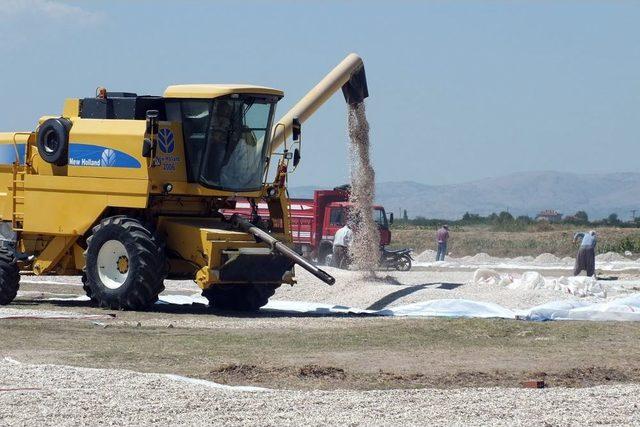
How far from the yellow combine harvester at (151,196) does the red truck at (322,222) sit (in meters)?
17.9

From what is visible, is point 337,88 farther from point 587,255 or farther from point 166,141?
point 587,255

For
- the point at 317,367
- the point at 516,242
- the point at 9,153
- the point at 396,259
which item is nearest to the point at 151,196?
the point at 9,153

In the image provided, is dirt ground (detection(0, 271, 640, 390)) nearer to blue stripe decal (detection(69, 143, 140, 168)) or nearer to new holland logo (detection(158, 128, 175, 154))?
blue stripe decal (detection(69, 143, 140, 168))

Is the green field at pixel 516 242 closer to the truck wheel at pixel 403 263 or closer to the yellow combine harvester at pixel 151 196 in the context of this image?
the truck wheel at pixel 403 263

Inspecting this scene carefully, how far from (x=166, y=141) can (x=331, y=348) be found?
699 cm

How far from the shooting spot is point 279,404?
37.6 ft

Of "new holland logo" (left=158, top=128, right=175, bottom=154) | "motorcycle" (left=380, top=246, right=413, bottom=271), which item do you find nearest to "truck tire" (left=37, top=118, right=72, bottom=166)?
"new holland logo" (left=158, top=128, right=175, bottom=154)

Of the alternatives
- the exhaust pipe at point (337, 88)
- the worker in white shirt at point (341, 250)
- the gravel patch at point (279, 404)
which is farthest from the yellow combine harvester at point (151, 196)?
the worker in white shirt at point (341, 250)

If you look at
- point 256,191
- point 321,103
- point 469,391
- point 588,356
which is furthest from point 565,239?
point 469,391

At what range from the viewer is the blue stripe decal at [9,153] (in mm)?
23953

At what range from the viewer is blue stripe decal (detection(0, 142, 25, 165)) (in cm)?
2395

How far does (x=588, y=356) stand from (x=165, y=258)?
842 cm

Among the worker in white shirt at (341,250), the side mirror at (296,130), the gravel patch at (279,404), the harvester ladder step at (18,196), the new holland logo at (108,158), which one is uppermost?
the side mirror at (296,130)

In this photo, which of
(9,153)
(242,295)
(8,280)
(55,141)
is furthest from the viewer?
(9,153)
